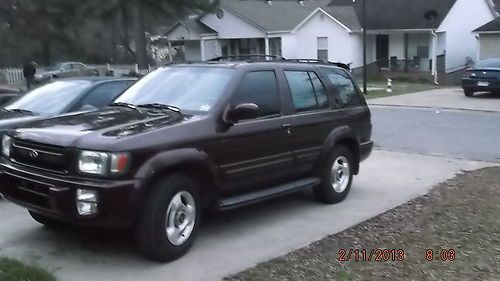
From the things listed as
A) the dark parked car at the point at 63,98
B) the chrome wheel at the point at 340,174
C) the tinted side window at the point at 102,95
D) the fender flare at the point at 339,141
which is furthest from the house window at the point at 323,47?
the chrome wheel at the point at 340,174

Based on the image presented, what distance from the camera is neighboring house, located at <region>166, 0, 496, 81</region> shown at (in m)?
37.3

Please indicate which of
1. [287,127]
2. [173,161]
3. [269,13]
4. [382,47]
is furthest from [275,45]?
[173,161]

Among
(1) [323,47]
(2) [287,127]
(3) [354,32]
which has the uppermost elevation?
(3) [354,32]

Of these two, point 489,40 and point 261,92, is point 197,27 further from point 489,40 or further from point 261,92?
point 261,92

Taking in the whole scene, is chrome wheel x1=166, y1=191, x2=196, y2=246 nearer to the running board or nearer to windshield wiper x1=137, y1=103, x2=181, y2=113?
the running board

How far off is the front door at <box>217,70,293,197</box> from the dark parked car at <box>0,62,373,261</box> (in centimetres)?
1

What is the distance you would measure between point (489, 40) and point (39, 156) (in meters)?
32.4

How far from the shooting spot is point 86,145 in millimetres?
4832

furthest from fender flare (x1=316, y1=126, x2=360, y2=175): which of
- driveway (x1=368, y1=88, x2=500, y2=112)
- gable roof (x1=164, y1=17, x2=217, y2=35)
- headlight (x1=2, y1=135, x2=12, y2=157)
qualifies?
gable roof (x1=164, y1=17, x2=217, y2=35)

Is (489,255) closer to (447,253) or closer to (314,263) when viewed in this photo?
(447,253)

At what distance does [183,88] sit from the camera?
6203 mm

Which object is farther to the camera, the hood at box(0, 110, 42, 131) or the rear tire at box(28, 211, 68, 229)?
the hood at box(0, 110, 42, 131)

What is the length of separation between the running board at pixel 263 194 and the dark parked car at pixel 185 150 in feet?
0.04

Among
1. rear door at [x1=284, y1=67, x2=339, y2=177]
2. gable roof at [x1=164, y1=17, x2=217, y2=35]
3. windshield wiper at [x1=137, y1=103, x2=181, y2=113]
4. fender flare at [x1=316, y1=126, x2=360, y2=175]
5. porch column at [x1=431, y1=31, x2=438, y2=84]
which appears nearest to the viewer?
windshield wiper at [x1=137, y1=103, x2=181, y2=113]
